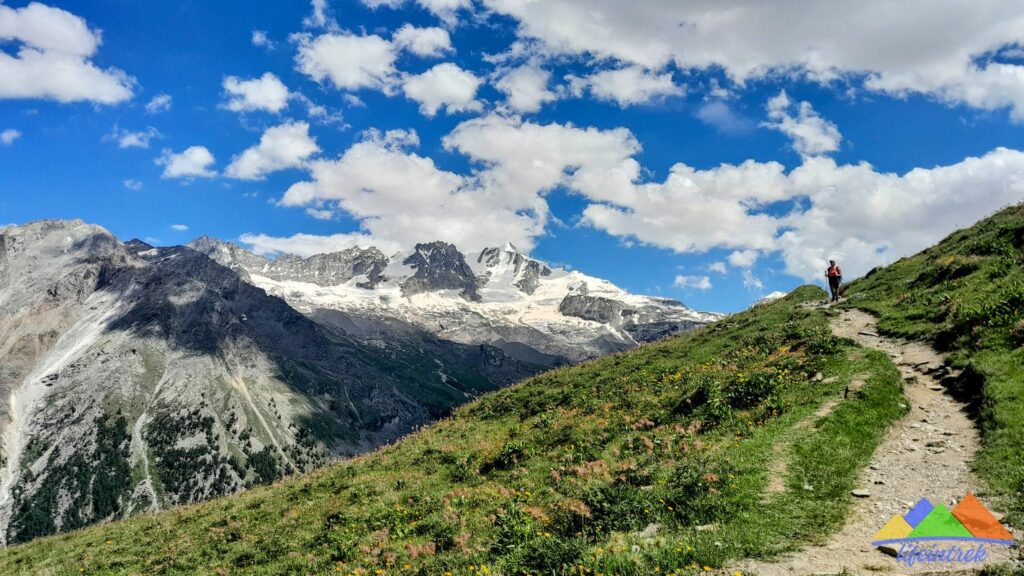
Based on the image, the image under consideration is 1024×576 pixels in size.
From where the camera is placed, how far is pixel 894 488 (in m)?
15.1

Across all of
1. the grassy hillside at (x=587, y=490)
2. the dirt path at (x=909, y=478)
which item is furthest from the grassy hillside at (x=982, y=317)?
the grassy hillside at (x=587, y=490)

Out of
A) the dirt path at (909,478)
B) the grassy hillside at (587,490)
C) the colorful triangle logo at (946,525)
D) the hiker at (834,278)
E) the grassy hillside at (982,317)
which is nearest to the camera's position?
the dirt path at (909,478)

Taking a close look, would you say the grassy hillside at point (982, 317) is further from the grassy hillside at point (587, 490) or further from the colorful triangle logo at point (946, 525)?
the grassy hillside at point (587, 490)

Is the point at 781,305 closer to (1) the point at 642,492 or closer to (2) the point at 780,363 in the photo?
(2) the point at 780,363

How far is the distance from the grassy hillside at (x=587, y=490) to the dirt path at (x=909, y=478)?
1.69ft

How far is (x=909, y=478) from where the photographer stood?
51.2ft

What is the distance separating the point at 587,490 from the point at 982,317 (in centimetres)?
1968

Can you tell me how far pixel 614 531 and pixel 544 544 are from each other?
2.08 metres

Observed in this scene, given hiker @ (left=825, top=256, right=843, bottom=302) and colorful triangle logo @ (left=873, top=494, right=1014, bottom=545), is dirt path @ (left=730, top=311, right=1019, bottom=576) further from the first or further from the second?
hiker @ (left=825, top=256, right=843, bottom=302)

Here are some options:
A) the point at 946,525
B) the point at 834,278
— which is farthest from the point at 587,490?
the point at 834,278

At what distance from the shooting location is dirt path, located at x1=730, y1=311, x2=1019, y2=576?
1175 centimetres

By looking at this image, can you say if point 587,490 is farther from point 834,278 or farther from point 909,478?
point 834,278

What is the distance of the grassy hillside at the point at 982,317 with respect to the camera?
15320 mm

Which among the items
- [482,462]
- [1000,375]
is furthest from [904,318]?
[482,462]
